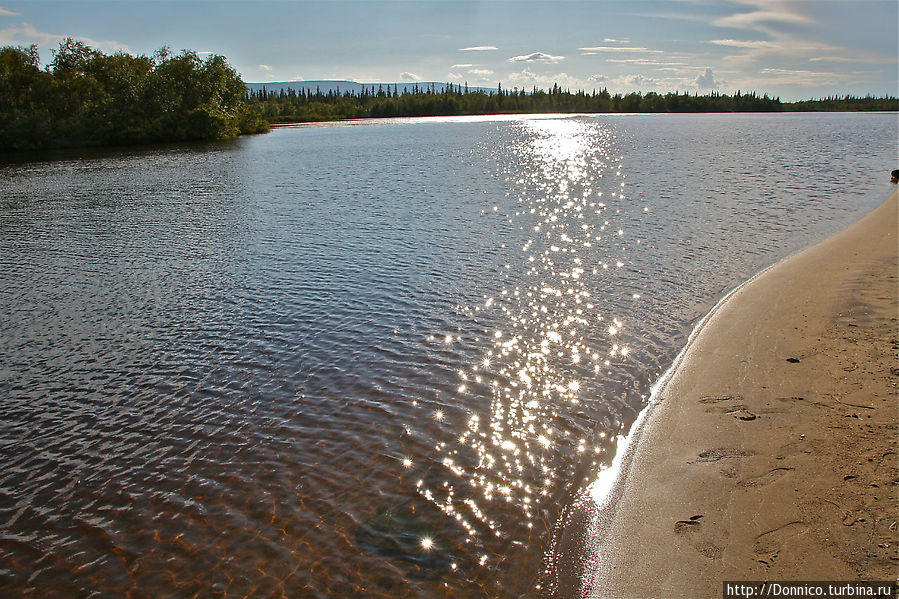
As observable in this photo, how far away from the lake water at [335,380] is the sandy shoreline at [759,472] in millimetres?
714

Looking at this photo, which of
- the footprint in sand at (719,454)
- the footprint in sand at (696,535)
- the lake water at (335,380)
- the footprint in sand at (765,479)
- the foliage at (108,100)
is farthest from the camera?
the foliage at (108,100)

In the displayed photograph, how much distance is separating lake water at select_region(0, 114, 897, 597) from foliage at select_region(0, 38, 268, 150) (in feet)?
220

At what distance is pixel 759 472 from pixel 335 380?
7.38 metres

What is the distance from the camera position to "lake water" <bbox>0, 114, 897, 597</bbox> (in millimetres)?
6824

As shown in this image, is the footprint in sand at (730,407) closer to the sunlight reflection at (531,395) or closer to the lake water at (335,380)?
the lake water at (335,380)

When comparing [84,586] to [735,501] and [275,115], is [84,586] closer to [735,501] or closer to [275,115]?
[735,501]

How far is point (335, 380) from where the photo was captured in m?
10.9

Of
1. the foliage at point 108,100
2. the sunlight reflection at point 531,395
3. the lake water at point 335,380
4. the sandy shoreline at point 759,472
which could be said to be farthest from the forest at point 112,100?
the sandy shoreline at point 759,472

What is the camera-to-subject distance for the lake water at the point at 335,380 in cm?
682

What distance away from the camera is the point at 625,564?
621cm

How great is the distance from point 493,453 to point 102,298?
13.7 meters

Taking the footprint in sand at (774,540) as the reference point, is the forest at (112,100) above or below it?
above

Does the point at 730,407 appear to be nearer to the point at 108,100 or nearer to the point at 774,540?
the point at 774,540

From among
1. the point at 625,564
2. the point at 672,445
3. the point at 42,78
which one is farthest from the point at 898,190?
the point at 42,78
